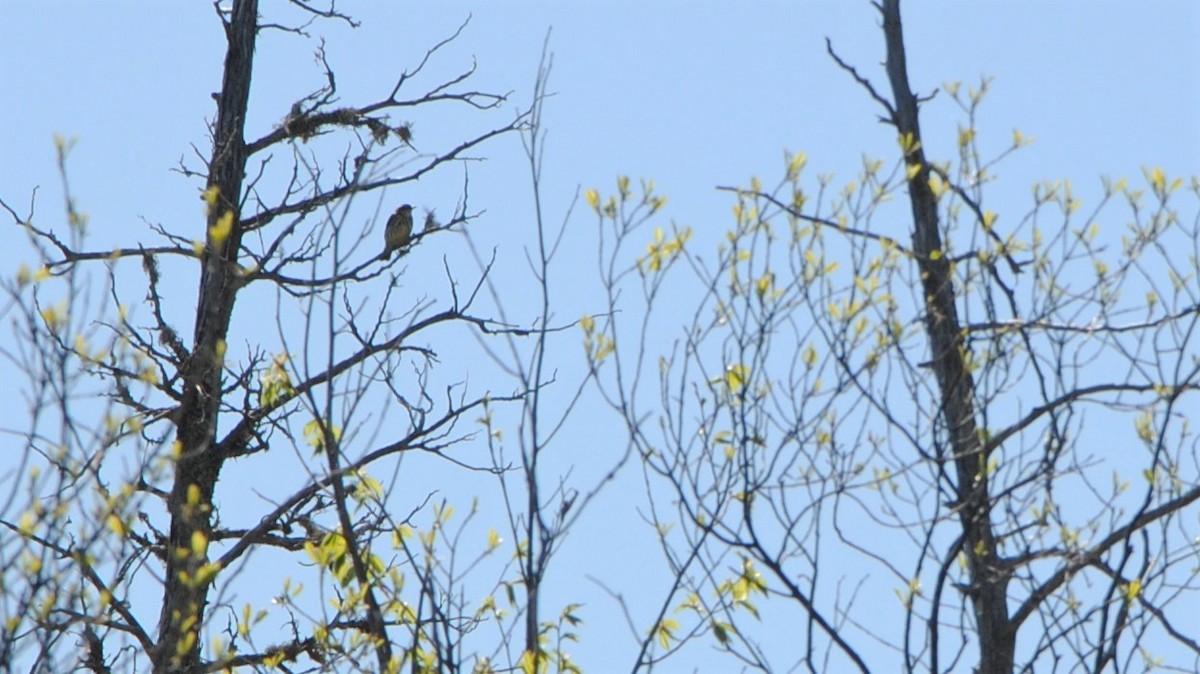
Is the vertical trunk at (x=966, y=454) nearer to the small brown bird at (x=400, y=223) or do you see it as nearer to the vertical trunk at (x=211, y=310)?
the vertical trunk at (x=211, y=310)

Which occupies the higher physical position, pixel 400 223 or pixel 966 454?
pixel 400 223

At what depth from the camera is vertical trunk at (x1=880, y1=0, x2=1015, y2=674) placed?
16.4ft

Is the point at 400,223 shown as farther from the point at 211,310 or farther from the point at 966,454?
the point at 966,454

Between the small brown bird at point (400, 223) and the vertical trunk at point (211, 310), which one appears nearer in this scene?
the vertical trunk at point (211, 310)

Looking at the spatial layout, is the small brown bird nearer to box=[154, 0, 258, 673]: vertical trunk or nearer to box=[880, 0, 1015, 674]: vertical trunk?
box=[154, 0, 258, 673]: vertical trunk

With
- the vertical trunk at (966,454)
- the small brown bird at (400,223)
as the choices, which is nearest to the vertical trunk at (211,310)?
the small brown bird at (400,223)

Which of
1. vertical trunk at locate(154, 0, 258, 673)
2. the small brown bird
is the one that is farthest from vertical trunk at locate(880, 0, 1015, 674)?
the small brown bird

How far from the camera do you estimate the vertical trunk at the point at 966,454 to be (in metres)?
4.99

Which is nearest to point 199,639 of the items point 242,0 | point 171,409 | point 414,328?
point 171,409

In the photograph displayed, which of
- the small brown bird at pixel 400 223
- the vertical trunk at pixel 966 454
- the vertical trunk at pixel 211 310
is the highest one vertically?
the small brown bird at pixel 400 223

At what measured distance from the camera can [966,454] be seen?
4.77m

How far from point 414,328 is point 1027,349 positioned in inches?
177

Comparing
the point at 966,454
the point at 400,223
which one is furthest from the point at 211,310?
the point at 966,454

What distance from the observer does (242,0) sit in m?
9.85
